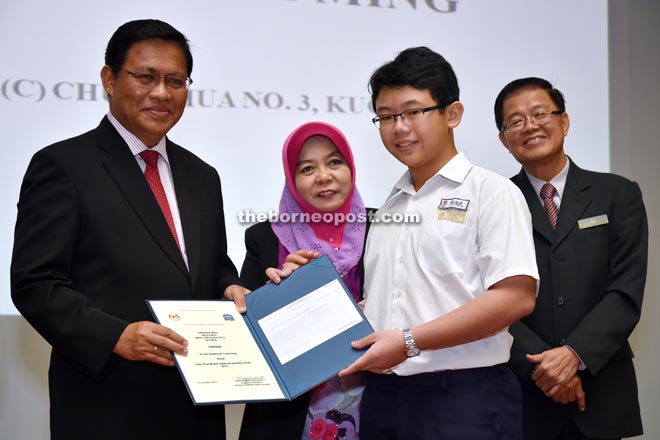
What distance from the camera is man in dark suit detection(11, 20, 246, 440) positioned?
5.74ft


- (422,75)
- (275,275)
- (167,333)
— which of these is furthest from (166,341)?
(422,75)

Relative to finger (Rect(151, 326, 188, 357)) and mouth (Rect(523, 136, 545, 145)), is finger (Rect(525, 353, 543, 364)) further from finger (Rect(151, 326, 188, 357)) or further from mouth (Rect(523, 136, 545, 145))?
finger (Rect(151, 326, 188, 357))

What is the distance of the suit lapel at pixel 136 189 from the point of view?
1907 millimetres

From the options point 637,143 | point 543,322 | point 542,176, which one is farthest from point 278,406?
point 637,143

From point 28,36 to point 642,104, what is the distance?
289cm

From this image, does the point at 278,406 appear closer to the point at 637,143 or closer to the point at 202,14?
the point at 202,14

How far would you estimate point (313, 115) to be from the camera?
3.02 metres

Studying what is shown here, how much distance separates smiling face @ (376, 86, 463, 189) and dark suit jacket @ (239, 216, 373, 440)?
0.33 metres

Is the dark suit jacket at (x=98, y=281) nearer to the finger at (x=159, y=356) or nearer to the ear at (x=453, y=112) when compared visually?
the finger at (x=159, y=356)

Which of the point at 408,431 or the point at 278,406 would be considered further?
the point at 278,406

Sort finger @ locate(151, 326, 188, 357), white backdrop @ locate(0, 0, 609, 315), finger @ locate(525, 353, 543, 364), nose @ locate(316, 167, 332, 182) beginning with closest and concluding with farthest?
finger @ locate(151, 326, 188, 357)
nose @ locate(316, 167, 332, 182)
finger @ locate(525, 353, 543, 364)
white backdrop @ locate(0, 0, 609, 315)

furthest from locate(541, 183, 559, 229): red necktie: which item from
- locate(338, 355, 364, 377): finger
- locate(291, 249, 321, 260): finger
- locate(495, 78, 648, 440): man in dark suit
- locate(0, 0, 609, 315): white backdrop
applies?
locate(338, 355, 364, 377): finger

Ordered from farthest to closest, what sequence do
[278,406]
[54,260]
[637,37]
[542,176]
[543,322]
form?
[637,37] < [542,176] < [543,322] < [278,406] < [54,260]

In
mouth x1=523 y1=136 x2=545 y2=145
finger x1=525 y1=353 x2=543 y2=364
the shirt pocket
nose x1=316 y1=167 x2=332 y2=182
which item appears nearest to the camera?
the shirt pocket
